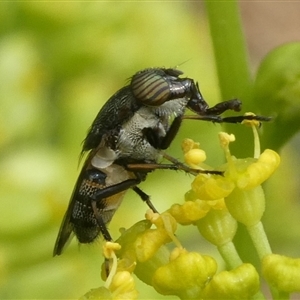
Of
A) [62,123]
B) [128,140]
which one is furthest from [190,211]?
[62,123]

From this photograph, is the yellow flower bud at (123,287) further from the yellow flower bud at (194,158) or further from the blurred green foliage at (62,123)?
the blurred green foliage at (62,123)

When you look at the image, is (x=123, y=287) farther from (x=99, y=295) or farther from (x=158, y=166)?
(x=158, y=166)

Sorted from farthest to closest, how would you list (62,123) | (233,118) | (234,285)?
(62,123), (233,118), (234,285)

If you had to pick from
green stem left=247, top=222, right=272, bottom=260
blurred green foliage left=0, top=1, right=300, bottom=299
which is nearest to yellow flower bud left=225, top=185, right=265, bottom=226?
green stem left=247, top=222, right=272, bottom=260

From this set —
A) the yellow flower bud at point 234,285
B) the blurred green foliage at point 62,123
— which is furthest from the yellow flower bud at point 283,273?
the blurred green foliage at point 62,123

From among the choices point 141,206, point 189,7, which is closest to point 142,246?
point 141,206

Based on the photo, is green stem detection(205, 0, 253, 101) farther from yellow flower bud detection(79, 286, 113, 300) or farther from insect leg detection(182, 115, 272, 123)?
yellow flower bud detection(79, 286, 113, 300)

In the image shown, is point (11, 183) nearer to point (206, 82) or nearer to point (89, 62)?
point (89, 62)
